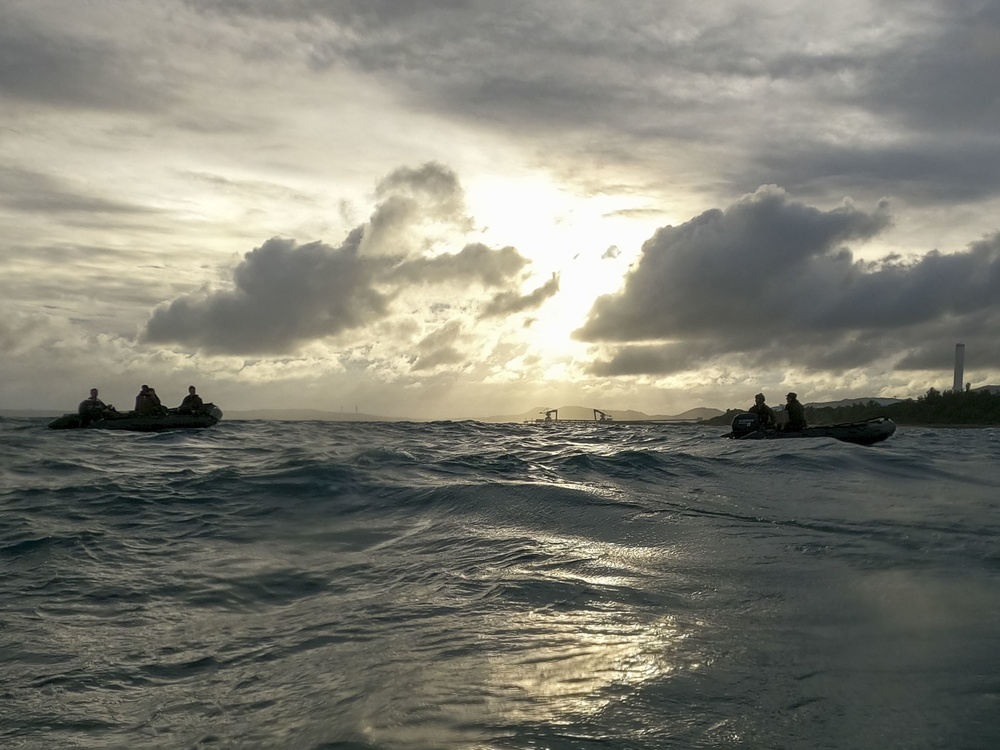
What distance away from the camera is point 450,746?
448 centimetres

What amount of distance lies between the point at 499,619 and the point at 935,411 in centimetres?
9307

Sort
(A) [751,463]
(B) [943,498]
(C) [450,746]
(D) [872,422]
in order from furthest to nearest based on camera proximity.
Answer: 1. (D) [872,422]
2. (A) [751,463]
3. (B) [943,498]
4. (C) [450,746]

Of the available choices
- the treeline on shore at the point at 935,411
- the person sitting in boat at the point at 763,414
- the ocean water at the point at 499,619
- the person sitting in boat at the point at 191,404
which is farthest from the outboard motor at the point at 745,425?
the treeline on shore at the point at 935,411

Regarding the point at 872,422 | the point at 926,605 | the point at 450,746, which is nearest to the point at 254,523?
the point at 450,746

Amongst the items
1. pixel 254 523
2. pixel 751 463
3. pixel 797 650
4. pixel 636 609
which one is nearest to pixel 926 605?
pixel 797 650

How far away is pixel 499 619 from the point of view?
713 centimetres

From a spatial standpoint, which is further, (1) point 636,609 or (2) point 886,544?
(2) point 886,544

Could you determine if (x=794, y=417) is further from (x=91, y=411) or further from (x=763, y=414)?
(x=91, y=411)

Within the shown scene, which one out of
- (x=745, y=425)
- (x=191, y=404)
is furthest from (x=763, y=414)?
(x=191, y=404)

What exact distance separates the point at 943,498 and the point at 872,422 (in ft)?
58.2

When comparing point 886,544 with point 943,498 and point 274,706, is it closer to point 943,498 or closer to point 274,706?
point 943,498

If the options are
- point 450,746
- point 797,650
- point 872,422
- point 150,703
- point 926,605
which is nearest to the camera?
point 450,746

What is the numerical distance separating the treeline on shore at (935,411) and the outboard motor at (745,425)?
45.0 m

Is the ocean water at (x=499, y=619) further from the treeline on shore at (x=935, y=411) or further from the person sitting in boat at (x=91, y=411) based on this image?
the treeline on shore at (x=935, y=411)
